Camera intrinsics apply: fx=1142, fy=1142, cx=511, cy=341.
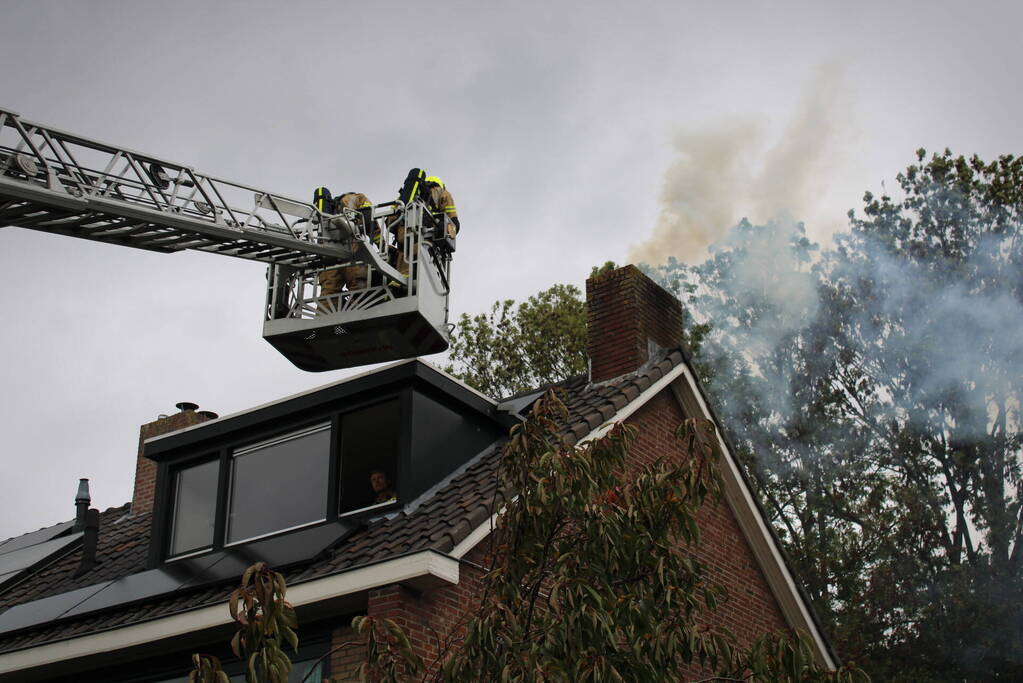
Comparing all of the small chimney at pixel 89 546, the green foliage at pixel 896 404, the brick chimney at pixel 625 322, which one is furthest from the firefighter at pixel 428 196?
the green foliage at pixel 896 404

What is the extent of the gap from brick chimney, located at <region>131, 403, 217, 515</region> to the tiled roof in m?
1.00

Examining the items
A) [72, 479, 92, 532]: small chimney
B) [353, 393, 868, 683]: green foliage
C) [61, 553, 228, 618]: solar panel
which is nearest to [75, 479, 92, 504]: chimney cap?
[72, 479, 92, 532]: small chimney

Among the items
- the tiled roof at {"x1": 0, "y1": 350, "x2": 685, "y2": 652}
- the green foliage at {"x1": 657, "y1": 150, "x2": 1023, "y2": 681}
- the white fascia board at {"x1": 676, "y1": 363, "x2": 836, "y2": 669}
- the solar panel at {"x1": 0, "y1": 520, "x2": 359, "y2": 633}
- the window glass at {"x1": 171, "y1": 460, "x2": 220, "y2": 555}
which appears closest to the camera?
the tiled roof at {"x1": 0, "y1": 350, "x2": 685, "y2": 652}

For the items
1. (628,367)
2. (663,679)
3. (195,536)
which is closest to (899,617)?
(628,367)

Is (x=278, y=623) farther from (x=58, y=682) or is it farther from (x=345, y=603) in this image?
(x=58, y=682)

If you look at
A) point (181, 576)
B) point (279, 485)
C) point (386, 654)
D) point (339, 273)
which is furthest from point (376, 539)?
point (339, 273)

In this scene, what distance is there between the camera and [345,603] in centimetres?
896

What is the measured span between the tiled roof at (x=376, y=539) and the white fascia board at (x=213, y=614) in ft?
0.25

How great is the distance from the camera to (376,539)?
31.4 feet

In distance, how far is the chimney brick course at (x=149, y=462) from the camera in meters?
15.6

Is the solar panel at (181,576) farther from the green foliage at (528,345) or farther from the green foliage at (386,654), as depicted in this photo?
the green foliage at (528,345)

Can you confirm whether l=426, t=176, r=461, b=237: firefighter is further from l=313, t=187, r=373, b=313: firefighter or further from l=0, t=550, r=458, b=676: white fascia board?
l=0, t=550, r=458, b=676: white fascia board

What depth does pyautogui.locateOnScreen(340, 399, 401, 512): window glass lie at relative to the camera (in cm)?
1075

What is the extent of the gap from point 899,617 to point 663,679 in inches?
820
